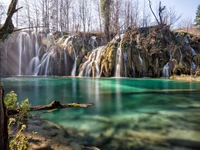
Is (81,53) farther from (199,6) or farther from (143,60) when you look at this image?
(199,6)

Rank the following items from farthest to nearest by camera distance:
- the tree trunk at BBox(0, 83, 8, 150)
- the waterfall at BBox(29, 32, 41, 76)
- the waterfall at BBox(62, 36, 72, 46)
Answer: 1. the waterfall at BBox(62, 36, 72, 46)
2. the waterfall at BBox(29, 32, 41, 76)
3. the tree trunk at BBox(0, 83, 8, 150)

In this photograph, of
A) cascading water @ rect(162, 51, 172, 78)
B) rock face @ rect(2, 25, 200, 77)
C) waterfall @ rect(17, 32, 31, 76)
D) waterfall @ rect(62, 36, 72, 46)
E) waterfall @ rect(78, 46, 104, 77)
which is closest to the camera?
cascading water @ rect(162, 51, 172, 78)

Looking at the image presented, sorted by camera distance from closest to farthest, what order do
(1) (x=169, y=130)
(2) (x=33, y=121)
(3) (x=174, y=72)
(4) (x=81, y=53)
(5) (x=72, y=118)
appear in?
(1) (x=169, y=130)
(2) (x=33, y=121)
(5) (x=72, y=118)
(3) (x=174, y=72)
(4) (x=81, y=53)

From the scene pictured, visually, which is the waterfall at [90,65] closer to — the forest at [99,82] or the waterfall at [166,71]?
the forest at [99,82]

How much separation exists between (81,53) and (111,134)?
27.8 metres

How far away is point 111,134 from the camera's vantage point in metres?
4.45

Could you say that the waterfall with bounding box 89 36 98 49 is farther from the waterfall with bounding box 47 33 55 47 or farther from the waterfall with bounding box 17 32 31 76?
the waterfall with bounding box 17 32 31 76

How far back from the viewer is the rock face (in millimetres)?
26984

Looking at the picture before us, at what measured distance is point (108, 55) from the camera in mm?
27453

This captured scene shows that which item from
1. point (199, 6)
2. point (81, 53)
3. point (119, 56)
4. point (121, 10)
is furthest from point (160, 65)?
point (199, 6)

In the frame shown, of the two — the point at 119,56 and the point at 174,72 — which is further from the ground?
the point at 119,56

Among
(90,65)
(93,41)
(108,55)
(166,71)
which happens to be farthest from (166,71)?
(93,41)

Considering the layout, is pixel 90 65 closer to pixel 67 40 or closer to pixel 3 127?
pixel 67 40

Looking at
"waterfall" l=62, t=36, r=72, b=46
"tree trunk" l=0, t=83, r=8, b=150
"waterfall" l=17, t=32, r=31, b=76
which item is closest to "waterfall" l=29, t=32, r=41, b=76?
"waterfall" l=17, t=32, r=31, b=76
